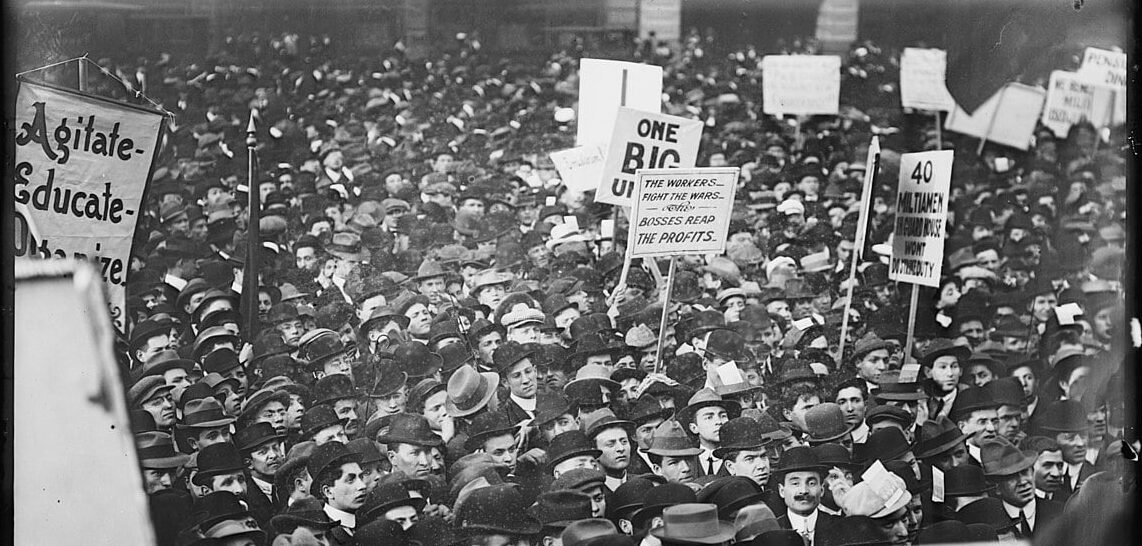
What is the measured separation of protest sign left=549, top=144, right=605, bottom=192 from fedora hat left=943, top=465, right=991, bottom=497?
180 cm

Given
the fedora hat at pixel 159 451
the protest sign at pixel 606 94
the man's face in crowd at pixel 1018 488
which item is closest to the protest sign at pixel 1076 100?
the man's face in crowd at pixel 1018 488

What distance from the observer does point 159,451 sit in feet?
11.8

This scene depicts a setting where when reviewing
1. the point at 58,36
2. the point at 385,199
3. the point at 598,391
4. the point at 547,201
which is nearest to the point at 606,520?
the point at 598,391

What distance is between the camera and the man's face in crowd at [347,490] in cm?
362

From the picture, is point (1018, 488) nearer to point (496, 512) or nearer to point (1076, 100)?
point (1076, 100)

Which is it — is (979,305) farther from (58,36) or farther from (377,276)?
(58,36)

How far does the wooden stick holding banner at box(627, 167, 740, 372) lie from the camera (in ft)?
12.1

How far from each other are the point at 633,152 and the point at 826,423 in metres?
1.27

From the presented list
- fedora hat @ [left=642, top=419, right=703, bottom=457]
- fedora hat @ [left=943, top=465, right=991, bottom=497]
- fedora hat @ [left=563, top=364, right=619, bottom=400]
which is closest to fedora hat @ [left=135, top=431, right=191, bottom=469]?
fedora hat @ [left=563, top=364, right=619, bottom=400]

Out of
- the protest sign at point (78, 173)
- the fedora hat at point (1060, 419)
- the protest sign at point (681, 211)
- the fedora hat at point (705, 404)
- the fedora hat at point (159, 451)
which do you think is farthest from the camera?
the fedora hat at point (1060, 419)

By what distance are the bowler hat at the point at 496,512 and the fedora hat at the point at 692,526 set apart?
19.1 inches

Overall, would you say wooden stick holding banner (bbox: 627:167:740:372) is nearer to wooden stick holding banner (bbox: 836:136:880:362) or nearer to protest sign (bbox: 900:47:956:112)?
wooden stick holding banner (bbox: 836:136:880:362)

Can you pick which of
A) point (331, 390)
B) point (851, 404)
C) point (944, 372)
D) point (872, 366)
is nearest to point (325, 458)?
point (331, 390)

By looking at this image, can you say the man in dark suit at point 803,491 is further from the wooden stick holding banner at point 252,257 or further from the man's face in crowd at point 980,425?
the wooden stick holding banner at point 252,257
